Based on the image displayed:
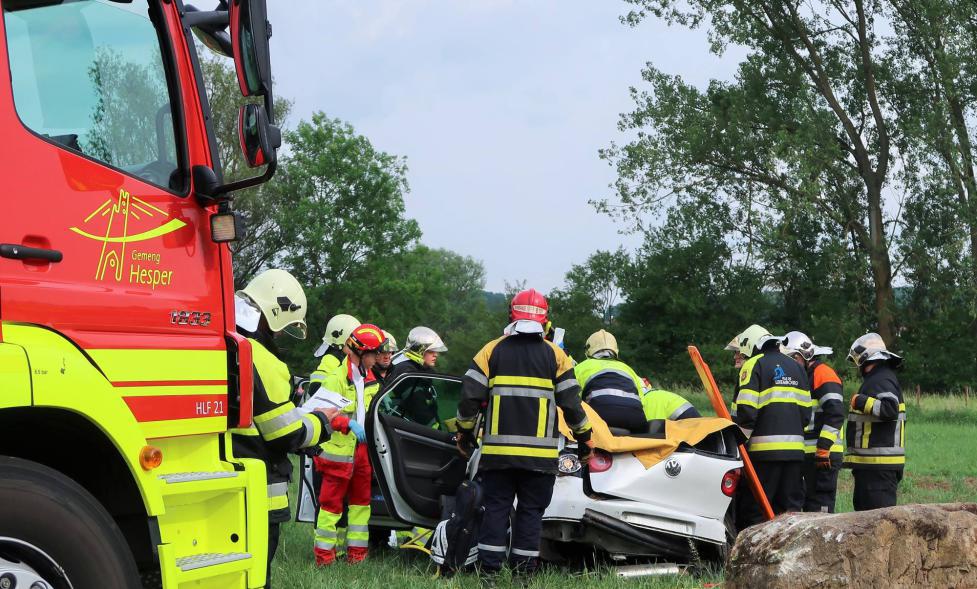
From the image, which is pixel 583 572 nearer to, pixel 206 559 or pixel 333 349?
pixel 206 559

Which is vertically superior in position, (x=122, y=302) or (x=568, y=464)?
(x=122, y=302)

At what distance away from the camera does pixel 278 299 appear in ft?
18.2

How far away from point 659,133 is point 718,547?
30.8 m

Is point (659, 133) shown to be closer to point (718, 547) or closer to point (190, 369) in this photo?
point (718, 547)

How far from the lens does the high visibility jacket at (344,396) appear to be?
7848 mm

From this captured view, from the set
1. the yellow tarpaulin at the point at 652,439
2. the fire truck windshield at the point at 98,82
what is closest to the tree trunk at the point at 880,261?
the yellow tarpaulin at the point at 652,439

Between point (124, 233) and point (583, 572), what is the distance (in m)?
4.08

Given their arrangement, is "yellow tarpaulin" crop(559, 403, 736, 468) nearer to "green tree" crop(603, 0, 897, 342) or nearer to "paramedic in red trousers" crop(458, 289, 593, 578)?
"paramedic in red trousers" crop(458, 289, 593, 578)

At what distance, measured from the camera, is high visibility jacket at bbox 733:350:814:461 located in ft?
27.4

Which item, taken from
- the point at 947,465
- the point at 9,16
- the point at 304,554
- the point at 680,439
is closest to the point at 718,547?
the point at 680,439

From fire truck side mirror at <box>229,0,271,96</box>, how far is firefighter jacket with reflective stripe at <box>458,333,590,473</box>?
3.12 metres

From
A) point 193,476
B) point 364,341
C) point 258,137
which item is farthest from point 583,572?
point 258,137

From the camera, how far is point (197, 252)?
12.9ft

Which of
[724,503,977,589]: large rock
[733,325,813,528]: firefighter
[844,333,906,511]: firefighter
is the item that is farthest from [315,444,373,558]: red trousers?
[844,333,906,511]: firefighter
